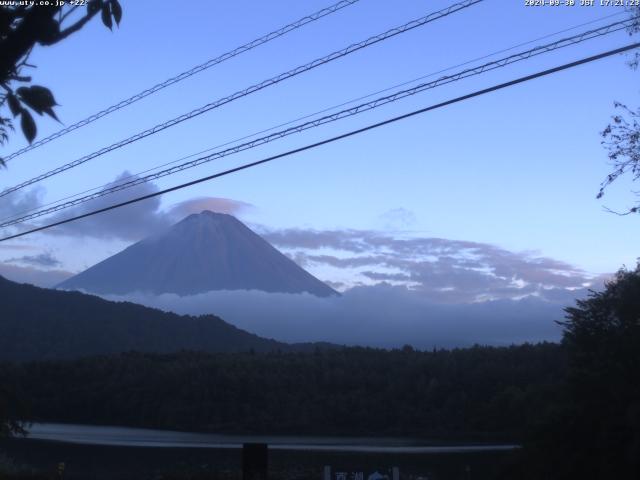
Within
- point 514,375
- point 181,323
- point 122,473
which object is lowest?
point 122,473

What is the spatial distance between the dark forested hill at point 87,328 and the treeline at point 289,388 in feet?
46.0

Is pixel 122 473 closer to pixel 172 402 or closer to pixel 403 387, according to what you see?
pixel 403 387

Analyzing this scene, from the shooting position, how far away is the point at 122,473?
861 inches

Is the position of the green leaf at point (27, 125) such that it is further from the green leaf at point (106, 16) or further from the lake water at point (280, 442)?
the lake water at point (280, 442)

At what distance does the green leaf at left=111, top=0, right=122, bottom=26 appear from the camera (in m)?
4.79

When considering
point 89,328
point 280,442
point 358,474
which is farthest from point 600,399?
point 89,328

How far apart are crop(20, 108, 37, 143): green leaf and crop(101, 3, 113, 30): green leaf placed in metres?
0.72

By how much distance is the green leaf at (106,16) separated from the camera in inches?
188

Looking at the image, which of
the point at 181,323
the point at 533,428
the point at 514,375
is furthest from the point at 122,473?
the point at 181,323

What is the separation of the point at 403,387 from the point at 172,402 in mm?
15280

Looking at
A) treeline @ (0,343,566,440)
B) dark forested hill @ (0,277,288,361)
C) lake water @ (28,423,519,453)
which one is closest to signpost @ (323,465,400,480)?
lake water @ (28,423,519,453)

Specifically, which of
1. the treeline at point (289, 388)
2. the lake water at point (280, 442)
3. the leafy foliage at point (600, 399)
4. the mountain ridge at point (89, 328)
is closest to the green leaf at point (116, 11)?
the leafy foliage at point (600, 399)

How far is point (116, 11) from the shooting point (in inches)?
189

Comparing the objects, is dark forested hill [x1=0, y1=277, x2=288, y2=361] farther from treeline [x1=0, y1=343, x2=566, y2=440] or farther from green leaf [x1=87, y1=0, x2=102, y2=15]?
green leaf [x1=87, y1=0, x2=102, y2=15]
